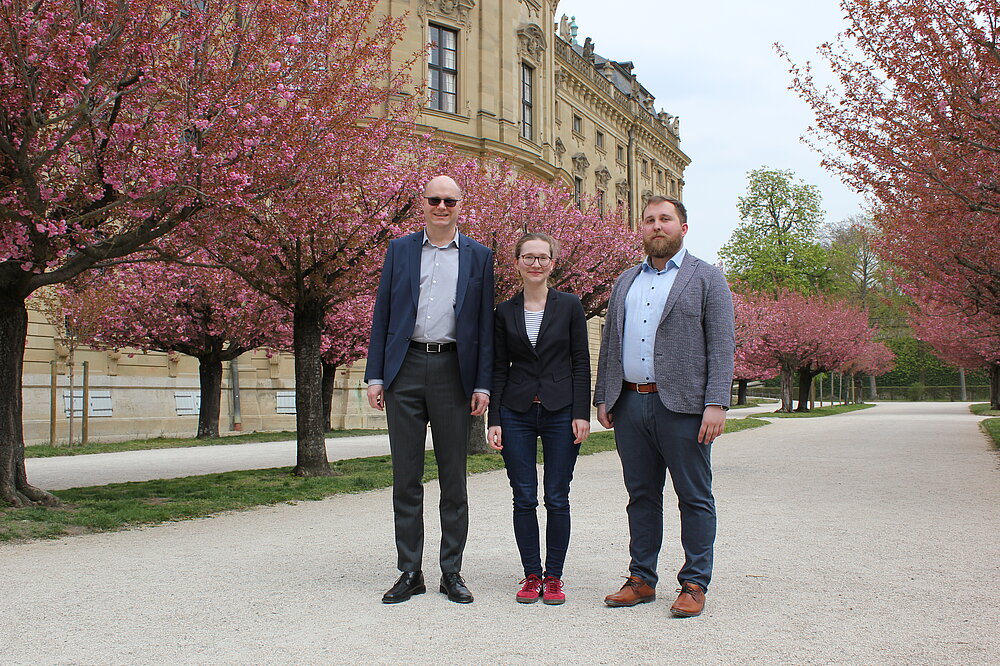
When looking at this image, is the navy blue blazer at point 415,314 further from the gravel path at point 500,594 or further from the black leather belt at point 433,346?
the gravel path at point 500,594

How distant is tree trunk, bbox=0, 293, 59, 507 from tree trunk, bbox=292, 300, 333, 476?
3848 mm

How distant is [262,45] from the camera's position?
376 inches

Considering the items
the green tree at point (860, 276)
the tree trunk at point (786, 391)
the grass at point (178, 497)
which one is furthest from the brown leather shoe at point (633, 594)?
the green tree at point (860, 276)

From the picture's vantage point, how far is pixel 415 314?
5.17m

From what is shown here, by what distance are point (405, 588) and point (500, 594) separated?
54cm

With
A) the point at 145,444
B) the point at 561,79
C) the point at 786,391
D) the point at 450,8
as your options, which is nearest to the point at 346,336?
the point at 145,444

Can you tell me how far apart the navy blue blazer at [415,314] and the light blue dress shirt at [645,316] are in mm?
791

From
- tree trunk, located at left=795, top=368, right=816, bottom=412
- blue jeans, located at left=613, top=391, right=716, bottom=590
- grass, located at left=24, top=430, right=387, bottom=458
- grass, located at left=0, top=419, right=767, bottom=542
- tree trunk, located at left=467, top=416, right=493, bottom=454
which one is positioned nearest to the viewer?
blue jeans, located at left=613, top=391, right=716, bottom=590

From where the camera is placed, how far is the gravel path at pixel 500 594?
3.98 m

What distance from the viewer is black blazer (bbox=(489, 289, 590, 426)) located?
5.00 m

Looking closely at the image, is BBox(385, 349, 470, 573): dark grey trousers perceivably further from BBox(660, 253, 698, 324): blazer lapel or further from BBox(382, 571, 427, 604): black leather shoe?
BBox(660, 253, 698, 324): blazer lapel

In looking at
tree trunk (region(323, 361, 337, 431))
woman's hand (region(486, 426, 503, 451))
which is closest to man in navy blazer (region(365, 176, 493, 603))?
woman's hand (region(486, 426, 503, 451))

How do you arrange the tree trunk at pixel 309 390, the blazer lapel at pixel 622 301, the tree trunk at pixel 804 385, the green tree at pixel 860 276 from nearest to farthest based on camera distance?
the blazer lapel at pixel 622 301, the tree trunk at pixel 309 390, the tree trunk at pixel 804 385, the green tree at pixel 860 276

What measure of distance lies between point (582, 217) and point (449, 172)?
5.26m
